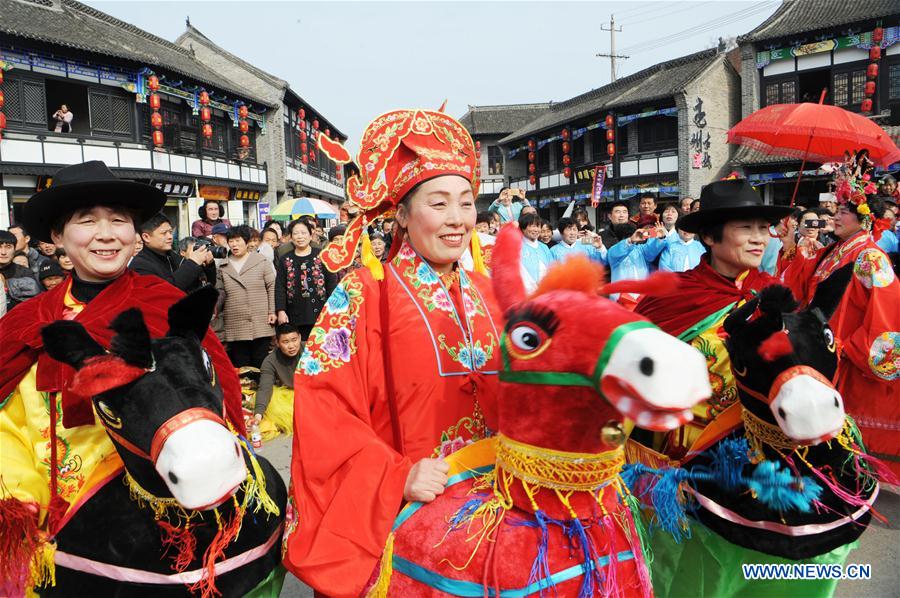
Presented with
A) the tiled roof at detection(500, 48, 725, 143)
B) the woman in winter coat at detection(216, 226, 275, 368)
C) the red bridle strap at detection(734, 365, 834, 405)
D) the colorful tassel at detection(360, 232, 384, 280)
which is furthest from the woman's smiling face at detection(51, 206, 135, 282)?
the tiled roof at detection(500, 48, 725, 143)

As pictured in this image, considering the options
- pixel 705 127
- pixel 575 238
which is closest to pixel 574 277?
pixel 575 238

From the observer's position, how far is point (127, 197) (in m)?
2.28

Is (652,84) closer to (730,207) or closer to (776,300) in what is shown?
(730,207)

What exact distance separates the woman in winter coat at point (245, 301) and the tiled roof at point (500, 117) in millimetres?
36550

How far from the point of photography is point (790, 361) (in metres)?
1.98

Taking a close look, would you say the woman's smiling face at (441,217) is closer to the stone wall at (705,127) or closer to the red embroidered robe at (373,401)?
the red embroidered robe at (373,401)

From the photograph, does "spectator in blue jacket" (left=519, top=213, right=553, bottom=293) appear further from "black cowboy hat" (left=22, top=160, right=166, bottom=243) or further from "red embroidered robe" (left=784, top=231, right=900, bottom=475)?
"black cowboy hat" (left=22, top=160, right=166, bottom=243)

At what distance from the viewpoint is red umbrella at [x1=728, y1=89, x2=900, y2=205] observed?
176 inches

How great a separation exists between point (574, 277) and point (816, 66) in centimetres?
2444

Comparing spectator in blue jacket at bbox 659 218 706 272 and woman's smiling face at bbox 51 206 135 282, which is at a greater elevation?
woman's smiling face at bbox 51 206 135 282

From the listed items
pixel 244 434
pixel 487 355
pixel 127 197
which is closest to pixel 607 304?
pixel 487 355

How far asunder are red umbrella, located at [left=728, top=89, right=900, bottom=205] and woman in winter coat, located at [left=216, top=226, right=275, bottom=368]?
5.06m

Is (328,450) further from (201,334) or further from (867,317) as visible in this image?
(867,317)

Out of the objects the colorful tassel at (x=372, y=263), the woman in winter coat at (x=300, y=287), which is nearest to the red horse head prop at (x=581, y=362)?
the colorful tassel at (x=372, y=263)
